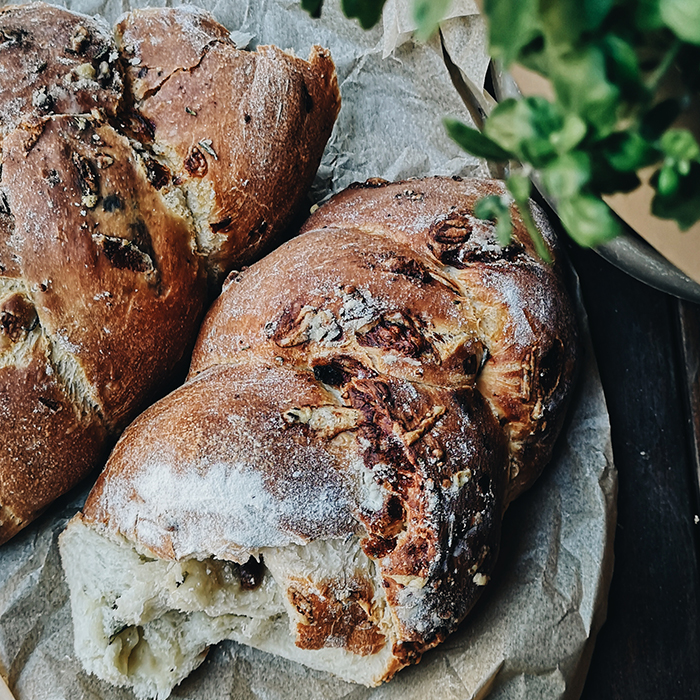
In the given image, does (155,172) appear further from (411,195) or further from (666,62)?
(666,62)

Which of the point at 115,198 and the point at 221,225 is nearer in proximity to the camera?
the point at 115,198

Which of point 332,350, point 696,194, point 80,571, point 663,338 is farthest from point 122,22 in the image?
point 663,338

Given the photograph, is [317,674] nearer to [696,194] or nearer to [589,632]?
[589,632]

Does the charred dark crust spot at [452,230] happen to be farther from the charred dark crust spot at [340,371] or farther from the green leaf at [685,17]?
the green leaf at [685,17]

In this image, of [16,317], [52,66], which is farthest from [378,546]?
[52,66]

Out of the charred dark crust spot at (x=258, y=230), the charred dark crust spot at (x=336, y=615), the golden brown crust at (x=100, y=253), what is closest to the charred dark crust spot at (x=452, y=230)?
the charred dark crust spot at (x=258, y=230)

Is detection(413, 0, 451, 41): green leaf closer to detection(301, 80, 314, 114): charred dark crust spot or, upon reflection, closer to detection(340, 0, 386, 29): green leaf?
detection(340, 0, 386, 29): green leaf
